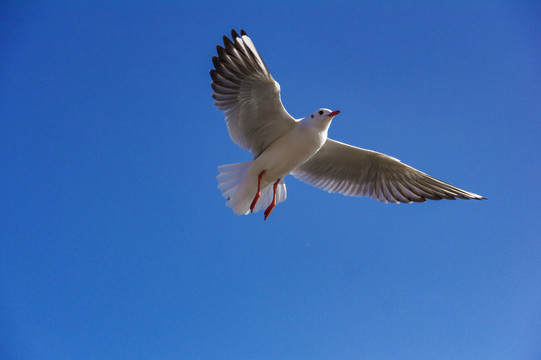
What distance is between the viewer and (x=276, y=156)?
556 centimetres

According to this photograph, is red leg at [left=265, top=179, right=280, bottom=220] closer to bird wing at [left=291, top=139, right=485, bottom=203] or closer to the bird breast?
the bird breast

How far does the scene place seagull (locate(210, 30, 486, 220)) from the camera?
517cm

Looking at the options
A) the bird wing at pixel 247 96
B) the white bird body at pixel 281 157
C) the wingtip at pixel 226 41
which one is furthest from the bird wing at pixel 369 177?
the wingtip at pixel 226 41

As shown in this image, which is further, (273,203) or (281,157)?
(273,203)

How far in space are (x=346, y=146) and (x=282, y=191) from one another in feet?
3.51

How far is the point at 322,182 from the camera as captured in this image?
665cm

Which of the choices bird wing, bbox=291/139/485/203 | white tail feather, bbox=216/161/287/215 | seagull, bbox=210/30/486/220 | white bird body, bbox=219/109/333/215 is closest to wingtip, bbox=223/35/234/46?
seagull, bbox=210/30/486/220

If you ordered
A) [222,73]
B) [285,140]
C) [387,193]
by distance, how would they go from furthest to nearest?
[387,193] → [285,140] → [222,73]

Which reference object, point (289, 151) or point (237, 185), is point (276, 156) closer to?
point (289, 151)

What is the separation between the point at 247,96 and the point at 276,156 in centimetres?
81

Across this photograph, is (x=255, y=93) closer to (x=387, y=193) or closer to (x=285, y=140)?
(x=285, y=140)

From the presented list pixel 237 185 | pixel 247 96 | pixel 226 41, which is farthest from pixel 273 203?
pixel 226 41

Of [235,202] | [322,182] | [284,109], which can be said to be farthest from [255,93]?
[322,182]

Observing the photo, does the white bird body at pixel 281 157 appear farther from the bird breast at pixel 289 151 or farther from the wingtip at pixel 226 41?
the wingtip at pixel 226 41
